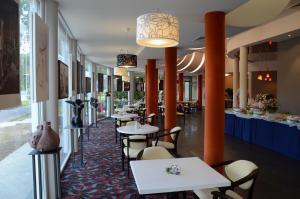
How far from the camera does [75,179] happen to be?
5023 mm

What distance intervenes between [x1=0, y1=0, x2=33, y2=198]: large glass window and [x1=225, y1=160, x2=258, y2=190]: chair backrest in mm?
2487

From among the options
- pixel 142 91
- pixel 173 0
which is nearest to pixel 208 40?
pixel 173 0

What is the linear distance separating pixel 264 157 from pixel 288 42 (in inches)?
248

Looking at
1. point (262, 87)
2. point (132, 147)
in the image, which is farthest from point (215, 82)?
point (262, 87)

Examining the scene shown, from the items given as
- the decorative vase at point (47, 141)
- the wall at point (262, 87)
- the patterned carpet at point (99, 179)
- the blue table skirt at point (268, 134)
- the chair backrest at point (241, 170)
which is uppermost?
the wall at point (262, 87)

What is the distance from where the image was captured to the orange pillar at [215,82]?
470 centimetres

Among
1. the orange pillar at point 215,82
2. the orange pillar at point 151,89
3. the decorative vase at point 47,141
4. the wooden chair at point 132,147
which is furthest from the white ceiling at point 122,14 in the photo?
the orange pillar at point 151,89

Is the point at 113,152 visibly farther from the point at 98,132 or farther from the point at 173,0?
the point at 173,0

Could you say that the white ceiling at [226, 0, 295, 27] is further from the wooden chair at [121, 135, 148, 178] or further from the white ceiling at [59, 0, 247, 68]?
the wooden chair at [121, 135, 148, 178]

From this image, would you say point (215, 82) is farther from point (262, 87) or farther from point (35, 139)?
point (262, 87)

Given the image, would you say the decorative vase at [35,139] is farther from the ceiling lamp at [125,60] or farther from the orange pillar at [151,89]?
the orange pillar at [151,89]

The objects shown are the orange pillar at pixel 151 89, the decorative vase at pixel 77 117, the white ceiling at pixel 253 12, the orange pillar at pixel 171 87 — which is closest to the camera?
the white ceiling at pixel 253 12

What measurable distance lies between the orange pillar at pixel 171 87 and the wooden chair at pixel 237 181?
488cm

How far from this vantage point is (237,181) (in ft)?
9.29
